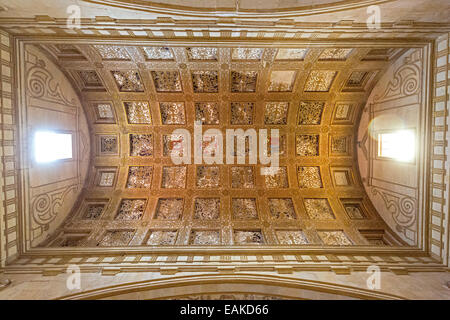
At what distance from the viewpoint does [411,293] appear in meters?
5.83

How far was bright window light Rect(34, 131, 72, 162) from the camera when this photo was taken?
8352mm

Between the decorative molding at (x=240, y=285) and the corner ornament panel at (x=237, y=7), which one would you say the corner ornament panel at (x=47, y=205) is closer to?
the decorative molding at (x=240, y=285)

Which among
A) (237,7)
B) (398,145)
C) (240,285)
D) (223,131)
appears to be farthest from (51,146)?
(398,145)

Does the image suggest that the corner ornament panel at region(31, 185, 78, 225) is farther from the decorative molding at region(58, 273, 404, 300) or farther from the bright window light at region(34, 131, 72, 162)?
the decorative molding at region(58, 273, 404, 300)

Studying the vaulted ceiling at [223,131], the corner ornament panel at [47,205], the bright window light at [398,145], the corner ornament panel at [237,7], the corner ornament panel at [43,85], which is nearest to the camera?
the corner ornament panel at [237,7]

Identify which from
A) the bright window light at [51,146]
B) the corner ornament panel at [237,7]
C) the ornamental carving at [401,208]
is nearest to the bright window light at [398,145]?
the ornamental carving at [401,208]

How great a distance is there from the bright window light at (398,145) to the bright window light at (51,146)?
13535 millimetres

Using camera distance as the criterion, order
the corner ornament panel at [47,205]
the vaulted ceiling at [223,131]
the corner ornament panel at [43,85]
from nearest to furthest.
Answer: the corner ornament panel at [43,85], the corner ornament panel at [47,205], the vaulted ceiling at [223,131]

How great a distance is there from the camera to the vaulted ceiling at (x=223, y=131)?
9.16m

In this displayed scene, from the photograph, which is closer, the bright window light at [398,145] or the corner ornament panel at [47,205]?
the corner ornament panel at [47,205]

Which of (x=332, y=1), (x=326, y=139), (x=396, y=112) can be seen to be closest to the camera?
(x=332, y=1)

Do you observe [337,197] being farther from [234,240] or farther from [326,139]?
[234,240]
